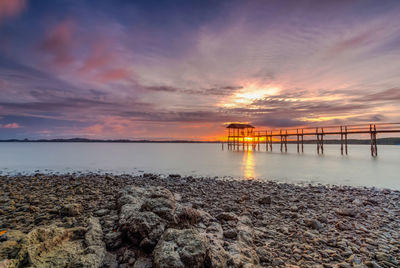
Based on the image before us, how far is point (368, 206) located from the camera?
793 cm

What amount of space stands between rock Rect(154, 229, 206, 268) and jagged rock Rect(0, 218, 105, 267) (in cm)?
113

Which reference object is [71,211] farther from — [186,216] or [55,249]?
[186,216]

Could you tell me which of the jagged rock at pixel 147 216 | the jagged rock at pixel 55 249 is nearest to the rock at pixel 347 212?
the jagged rock at pixel 147 216

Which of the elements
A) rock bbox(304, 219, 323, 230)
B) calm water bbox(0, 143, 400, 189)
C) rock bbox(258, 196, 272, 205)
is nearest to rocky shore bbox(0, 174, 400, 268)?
rock bbox(304, 219, 323, 230)

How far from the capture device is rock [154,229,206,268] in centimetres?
298

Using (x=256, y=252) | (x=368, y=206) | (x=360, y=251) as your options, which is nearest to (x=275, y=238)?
(x=256, y=252)

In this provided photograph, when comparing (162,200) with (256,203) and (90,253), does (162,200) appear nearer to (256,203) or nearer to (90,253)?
(90,253)

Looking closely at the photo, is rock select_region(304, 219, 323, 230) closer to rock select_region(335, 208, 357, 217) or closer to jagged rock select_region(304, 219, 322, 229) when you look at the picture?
jagged rock select_region(304, 219, 322, 229)

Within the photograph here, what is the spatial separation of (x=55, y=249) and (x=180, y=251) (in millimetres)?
2288

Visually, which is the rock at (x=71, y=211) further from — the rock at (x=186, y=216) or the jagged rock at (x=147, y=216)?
the rock at (x=186, y=216)

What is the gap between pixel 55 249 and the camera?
349 cm

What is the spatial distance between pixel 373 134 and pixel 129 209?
4760 centimetres

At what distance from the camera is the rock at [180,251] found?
2.98m

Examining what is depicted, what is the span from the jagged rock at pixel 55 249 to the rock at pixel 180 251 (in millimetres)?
1132
